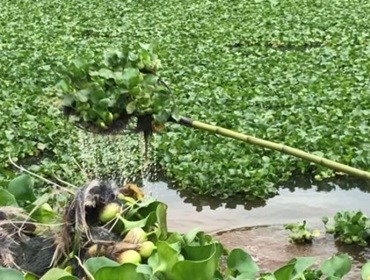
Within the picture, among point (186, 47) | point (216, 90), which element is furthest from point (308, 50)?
point (216, 90)

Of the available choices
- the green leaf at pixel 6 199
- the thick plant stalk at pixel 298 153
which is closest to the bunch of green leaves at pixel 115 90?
the thick plant stalk at pixel 298 153

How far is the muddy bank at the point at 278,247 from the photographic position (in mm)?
4992

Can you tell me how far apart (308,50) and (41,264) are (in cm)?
815

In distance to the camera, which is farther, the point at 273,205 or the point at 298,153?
the point at 273,205

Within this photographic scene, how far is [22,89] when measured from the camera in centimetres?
867

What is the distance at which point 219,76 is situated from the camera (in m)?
A: 9.02

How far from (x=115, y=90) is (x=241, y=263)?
1324 millimetres

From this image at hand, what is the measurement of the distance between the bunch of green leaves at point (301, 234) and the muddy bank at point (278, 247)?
0.03m

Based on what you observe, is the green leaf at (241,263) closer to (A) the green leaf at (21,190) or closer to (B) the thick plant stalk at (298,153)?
(A) the green leaf at (21,190)

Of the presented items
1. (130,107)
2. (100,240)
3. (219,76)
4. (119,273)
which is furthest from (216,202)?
(119,273)

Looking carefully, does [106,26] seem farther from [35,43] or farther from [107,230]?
[107,230]

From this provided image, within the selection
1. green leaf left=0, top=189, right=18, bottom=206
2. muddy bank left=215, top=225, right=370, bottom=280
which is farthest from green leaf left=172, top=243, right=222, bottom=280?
muddy bank left=215, top=225, right=370, bottom=280

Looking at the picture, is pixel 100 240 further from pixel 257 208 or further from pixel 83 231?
pixel 257 208

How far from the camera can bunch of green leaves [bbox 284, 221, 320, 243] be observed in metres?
5.17
